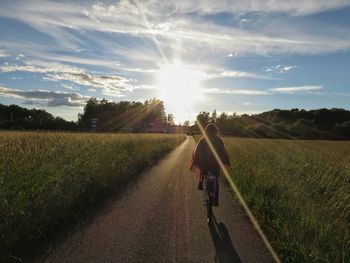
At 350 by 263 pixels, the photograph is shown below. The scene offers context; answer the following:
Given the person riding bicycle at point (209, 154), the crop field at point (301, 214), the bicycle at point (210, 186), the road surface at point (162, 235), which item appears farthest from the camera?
the person riding bicycle at point (209, 154)

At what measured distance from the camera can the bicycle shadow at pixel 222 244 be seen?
6.00m

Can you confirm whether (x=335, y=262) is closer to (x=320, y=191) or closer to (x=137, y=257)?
(x=137, y=257)

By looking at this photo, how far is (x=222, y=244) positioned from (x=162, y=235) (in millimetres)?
1096

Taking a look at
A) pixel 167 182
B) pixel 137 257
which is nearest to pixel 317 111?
pixel 167 182

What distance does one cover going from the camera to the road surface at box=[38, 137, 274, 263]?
599 cm

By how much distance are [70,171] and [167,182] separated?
17.5 ft

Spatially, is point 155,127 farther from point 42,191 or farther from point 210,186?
point 42,191

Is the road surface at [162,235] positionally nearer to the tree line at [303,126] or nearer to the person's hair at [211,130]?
the person's hair at [211,130]

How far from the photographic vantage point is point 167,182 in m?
14.8

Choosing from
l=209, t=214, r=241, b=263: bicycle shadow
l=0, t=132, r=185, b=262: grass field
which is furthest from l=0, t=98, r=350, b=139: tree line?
l=209, t=214, r=241, b=263: bicycle shadow

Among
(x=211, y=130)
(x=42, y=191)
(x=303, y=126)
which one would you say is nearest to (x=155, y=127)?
(x=303, y=126)

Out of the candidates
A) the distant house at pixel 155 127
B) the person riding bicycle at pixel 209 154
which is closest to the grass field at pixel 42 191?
the person riding bicycle at pixel 209 154

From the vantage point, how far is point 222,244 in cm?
680

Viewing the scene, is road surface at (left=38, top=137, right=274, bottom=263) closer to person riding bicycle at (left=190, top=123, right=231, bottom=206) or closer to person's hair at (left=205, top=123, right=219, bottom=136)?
person riding bicycle at (left=190, top=123, right=231, bottom=206)
